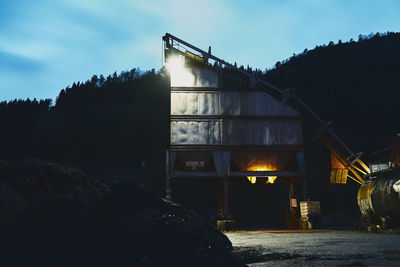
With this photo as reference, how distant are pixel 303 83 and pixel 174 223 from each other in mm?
88007

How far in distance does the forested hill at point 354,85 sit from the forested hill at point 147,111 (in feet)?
0.58

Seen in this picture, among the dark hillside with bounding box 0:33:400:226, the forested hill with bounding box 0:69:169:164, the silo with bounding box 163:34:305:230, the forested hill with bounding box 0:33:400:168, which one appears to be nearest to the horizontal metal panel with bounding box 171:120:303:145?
the silo with bounding box 163:34:305:230

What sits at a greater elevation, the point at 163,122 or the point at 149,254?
the point at 163,122

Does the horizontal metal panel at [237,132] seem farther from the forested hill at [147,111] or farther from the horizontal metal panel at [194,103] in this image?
the forested hill at [147,111]

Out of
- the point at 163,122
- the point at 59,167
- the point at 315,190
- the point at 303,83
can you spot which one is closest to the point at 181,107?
the point at 59,167

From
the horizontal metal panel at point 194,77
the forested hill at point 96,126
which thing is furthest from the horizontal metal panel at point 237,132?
the forested hill at point 96,126

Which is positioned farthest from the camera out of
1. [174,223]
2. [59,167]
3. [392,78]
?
[392,78]

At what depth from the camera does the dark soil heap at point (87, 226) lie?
410cm

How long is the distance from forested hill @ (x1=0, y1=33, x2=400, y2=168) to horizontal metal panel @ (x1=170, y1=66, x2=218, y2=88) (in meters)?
50.4

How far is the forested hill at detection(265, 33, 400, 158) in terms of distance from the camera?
72.1 metres

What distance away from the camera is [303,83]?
289 ft

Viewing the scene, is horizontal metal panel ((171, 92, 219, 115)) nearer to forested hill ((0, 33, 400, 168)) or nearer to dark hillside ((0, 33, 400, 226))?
dark hillside ((0, 33, 400, 226))

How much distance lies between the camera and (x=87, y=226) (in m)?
4.44

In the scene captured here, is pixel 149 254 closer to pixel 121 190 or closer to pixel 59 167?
pixel 121 190
